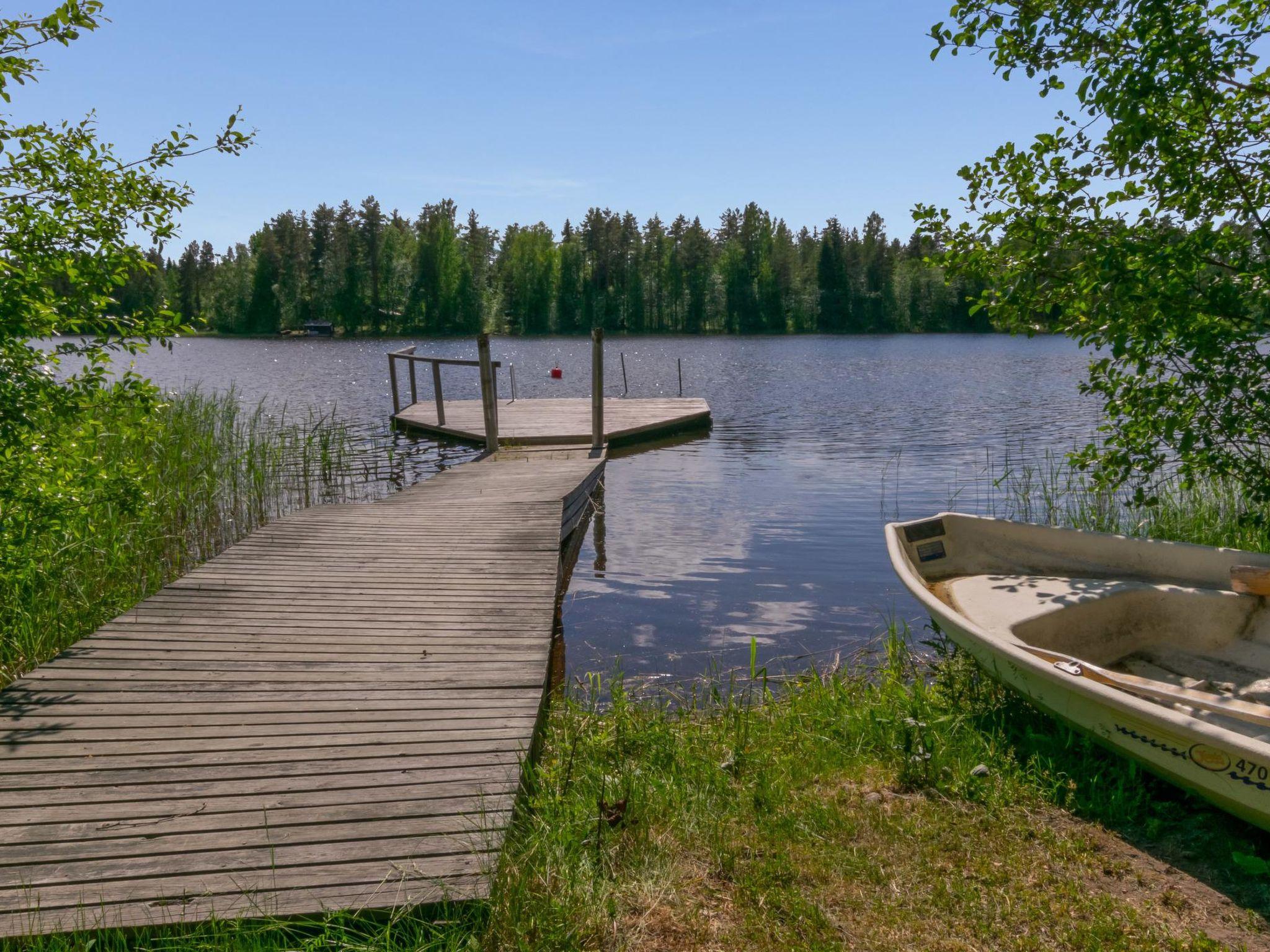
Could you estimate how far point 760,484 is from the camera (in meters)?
13.9

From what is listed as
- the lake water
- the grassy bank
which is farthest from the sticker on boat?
the lake water

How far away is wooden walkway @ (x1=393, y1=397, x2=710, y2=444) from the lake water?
453 millimetres

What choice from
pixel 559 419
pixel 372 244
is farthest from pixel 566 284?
pixel 559 419

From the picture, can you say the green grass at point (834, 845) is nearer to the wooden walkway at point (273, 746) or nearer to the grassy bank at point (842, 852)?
the grassy bank at point (842, 852)

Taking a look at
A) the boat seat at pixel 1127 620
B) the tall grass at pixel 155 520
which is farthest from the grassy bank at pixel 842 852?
the tall grass at pixel 155 520

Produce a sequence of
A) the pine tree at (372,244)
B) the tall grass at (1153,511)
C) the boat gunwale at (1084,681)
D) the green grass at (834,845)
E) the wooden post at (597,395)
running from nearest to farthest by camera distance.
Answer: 1. the green grass at (834,845)
2. the boat gunwale at (1084,681)
3. the tall grass at (1153,511)
4. the wooden post at (597,395)
5. the pine tree at (372,244)

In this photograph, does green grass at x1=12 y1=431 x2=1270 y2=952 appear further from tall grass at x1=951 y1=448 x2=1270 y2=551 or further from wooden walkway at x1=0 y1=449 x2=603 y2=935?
tall grass at x1=951 y1=448 x2=1270 y2=551

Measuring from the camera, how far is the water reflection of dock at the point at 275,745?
268cm

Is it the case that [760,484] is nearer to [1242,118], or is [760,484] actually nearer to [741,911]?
[1242,118]

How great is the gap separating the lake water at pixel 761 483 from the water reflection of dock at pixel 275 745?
1.66 metres

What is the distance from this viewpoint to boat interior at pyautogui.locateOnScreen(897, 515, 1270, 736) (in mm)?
4285

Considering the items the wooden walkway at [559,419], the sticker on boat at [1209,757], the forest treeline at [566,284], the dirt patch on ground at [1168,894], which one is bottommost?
the dirt patch on ground at [1168,894]

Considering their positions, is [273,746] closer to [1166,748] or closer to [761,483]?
[1166,748]

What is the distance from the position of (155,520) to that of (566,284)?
81.4 m
